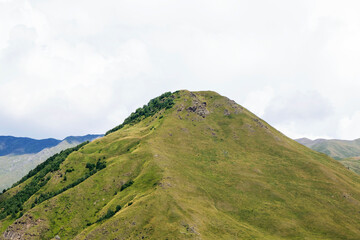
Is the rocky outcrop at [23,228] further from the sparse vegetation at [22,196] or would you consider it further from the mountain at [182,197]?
the sparse vegetation at [22,196]

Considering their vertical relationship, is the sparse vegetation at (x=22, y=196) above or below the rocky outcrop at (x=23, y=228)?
above

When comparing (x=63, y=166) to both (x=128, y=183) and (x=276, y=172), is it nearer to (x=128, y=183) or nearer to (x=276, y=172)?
(x=128, y=183)

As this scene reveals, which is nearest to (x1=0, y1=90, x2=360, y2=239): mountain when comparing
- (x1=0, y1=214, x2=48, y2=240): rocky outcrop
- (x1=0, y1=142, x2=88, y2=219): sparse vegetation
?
(x1=0, y1=214, x2=48, y2=240): rocky outcrop

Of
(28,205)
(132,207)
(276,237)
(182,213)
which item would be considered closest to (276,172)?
(276,237)

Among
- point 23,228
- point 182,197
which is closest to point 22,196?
point 23,228

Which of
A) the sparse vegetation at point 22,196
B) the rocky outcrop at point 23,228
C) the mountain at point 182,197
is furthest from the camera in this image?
the sparse vegetation at point 22,196

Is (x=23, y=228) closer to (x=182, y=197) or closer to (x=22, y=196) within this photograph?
(x=22, y=196)

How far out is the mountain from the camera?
10881cm

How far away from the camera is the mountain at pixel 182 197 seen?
357 feet

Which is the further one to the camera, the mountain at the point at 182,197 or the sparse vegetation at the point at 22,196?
the sparse vegetation at the point at 22,196

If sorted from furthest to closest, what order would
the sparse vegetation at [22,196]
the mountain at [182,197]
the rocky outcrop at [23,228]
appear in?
the sparse vegetation at [22,196], the rocky outcrop at [23,228], the mountain at [182,197]

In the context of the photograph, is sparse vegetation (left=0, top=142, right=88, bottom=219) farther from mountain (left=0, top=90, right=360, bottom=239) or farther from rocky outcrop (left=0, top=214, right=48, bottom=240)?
rocky outcrop (left=0, top=214, right=48, bottom=240)

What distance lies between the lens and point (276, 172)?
565ft

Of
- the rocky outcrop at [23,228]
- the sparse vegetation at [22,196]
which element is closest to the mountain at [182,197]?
the rocky outcrop at [23,228]
